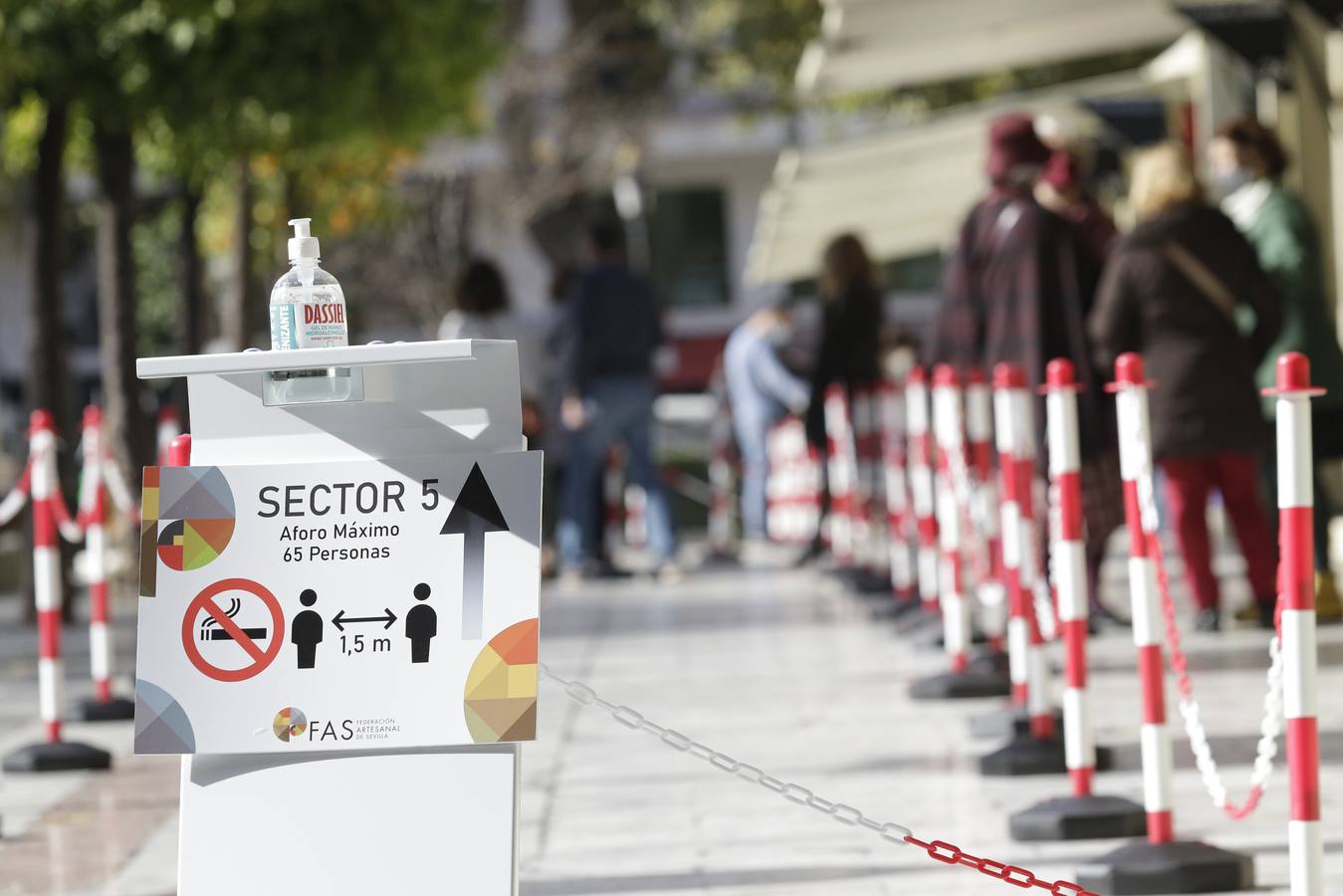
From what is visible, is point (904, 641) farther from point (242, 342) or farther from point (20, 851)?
point (242, 342)

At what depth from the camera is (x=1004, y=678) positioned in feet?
28.7

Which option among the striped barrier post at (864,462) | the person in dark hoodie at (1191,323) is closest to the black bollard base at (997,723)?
the person in dark hoodie at (1191,323)

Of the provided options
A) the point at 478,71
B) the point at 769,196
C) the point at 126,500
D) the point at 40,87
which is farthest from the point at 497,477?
the point at 769,196

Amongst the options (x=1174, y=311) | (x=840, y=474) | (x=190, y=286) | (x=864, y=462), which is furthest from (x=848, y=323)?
(x=190, y=286)

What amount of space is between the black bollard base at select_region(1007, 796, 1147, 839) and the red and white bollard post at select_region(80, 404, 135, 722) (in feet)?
13.7

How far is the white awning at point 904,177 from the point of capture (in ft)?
60.3

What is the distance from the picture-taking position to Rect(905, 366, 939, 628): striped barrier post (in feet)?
34.3

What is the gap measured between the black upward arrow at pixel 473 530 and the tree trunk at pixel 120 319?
11495 mm

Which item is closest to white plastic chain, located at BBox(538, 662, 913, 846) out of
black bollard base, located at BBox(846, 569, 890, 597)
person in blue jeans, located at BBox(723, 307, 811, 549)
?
black bollard base, located at BBox(846, 569, 890, 597)

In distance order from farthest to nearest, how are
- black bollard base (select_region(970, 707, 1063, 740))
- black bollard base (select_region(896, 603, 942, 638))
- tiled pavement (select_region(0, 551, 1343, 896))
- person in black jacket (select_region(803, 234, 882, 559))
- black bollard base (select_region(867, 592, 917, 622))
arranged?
person in black jacket (select_region(803, 234, 882, 559)) < black bollard base (select_region(867, 592, 917, 622)) < black bollard base (select_region(896, 603, 942, 638)) < black bollard base (select_region(970, 707, 1063, 740)) < tiled pavement (select_region(0, 551, 1343, 896))

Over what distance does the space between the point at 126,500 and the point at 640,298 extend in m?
4.29

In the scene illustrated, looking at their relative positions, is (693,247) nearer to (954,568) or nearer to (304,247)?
(954,568)

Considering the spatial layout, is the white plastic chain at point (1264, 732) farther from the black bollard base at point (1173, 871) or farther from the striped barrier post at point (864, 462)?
the striped barrier post at point (864, 462)

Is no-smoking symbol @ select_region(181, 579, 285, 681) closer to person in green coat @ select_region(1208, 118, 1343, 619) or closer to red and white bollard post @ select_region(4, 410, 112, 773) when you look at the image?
red and white bollard post @ select_region(4, 410, 112, 773)
